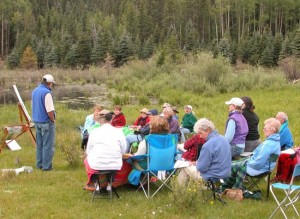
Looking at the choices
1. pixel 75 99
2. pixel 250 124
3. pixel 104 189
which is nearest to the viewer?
pixel 104 189

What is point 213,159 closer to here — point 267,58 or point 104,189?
point 104,189

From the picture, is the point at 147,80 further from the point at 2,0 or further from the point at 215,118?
the point at 2,0

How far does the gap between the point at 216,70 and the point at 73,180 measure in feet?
61.2

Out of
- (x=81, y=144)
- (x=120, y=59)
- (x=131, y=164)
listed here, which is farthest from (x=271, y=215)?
(x=120, y=59)

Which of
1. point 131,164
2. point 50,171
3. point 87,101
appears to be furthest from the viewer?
point 87,101

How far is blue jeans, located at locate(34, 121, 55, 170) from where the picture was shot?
7945mm

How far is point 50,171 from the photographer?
311 inches

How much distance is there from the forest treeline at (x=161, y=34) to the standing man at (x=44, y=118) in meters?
35.2

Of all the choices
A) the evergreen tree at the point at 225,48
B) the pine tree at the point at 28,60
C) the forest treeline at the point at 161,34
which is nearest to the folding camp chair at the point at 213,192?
the forest treeline at the point at 161,34

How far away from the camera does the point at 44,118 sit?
7.91 m

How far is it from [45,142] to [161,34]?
5831 centimetres

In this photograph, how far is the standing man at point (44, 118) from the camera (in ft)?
25.7

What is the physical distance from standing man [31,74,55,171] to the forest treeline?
116ft

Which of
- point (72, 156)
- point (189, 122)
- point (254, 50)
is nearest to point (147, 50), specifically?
point (254, 50)
